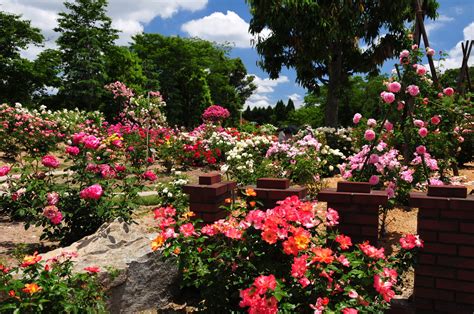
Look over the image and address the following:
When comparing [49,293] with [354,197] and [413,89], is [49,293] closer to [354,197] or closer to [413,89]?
[354,197]

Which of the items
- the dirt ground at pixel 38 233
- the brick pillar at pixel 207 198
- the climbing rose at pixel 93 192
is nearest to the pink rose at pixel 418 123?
the dirt ground at pixel 38 233

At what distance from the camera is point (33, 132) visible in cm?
1016

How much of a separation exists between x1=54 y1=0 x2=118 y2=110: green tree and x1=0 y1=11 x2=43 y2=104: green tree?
1919mm

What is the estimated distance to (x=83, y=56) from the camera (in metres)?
25.2

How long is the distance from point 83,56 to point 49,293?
26.3 m

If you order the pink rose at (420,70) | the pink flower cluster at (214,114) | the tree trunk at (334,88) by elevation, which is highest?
the tree trunk at (334,88)

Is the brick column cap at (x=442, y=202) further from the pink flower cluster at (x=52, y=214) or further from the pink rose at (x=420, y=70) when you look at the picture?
the pink flower cluster at (x=52, y=214)

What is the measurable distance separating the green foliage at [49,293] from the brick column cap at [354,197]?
1523mm

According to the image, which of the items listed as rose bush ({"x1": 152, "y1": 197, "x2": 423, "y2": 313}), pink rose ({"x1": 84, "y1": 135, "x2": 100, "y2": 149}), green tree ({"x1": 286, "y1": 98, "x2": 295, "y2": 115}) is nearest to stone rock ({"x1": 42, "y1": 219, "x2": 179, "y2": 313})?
rose bush ({"x1": 152, "y1": 197, "x2": 423, "y2": 313})

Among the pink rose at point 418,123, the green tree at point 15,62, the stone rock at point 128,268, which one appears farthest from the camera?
the green tree at point 15,62

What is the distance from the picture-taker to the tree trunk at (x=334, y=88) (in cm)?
1583

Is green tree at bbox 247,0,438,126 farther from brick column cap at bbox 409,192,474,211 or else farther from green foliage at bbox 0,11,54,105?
green foliage at bbox 0,11,54,105

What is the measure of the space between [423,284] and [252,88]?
145ft

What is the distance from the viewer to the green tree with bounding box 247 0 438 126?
47.3 feet
